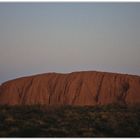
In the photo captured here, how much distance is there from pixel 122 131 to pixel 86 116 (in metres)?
1.41

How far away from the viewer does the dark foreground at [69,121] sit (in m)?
9.62

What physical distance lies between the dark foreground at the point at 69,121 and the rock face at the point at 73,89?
62 centimetres

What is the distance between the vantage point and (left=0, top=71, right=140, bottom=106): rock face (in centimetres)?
1193

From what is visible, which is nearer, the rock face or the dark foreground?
the dark foreground

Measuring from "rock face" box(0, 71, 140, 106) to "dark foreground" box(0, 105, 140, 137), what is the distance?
0.62 m

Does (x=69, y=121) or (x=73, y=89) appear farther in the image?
(x=73, y=89)

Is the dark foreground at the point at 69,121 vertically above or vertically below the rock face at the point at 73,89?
below

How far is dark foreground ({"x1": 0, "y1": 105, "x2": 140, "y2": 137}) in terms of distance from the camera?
9617 millimetres

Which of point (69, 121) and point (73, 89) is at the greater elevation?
point (73, 89)

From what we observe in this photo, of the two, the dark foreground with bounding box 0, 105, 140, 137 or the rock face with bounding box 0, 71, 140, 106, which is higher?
the rock face with bounding box 0, 71, 140, 106

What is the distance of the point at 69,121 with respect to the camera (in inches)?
403

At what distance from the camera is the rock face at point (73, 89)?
39.1 ft

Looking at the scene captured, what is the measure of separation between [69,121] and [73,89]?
244cm

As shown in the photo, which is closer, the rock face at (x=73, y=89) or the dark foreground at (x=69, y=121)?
the dark foreground at (x=69, y=121)
